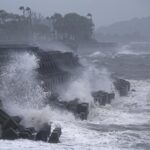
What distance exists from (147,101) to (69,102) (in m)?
7.29

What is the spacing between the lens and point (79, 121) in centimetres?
2656

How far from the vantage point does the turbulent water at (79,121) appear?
69.7ft

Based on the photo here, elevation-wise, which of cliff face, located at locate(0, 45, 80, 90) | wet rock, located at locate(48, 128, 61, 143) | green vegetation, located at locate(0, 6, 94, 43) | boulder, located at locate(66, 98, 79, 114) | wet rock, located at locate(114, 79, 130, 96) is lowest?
wet rock, located at locate(48, 128, 61, 143)

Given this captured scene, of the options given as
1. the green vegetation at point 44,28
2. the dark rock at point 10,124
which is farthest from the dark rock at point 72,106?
the green vegetation at point 44,28

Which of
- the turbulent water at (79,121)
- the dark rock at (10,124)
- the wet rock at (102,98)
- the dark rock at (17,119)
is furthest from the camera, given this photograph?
the wet rock at (102,98)

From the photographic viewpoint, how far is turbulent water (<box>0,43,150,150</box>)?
837 inches

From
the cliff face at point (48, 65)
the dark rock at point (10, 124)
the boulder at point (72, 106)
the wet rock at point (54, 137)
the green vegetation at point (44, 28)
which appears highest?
the green vegetation at point (44, 28)

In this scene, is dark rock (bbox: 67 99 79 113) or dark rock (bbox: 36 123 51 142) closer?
dark rock (bbox: 36 123 51 142)

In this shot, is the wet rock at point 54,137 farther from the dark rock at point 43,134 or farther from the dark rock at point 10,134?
the dark rock at point 10,134

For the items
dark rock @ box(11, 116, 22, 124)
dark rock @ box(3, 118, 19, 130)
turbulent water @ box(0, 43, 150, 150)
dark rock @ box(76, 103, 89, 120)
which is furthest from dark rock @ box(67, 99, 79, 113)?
dark rock @ box(3, 118, 19, 130)

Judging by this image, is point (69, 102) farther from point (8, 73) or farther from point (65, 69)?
point (65, 69)

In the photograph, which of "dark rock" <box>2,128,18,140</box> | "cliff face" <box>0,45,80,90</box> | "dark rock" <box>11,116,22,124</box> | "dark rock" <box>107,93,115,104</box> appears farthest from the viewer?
"cliff face" <box>0,45,80,90</box>

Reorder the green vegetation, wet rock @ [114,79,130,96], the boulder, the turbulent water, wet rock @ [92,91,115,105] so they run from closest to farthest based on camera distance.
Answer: the turbulent water, the boulder, wet rock @ [92,91,115,105], wet rock @ [114,79,130,96], the green vegetation

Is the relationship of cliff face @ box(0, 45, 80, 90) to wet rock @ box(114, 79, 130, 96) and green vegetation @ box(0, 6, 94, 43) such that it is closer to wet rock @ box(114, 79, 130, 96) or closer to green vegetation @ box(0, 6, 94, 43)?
wet rock @ box(114, 79, 130, 96)
